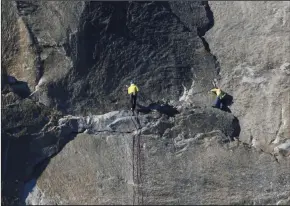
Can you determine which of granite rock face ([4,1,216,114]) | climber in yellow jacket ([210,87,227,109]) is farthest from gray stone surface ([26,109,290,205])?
granite rock face ([4,1,216,114])

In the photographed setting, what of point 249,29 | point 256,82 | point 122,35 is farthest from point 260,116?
point 122,35

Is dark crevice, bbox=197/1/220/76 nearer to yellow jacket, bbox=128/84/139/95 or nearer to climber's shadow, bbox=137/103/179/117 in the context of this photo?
climber's shadow, bbox=137/103/179/117

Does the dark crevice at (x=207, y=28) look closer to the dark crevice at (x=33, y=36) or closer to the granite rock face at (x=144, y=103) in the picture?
the granite rock face at (x=144, y=103)

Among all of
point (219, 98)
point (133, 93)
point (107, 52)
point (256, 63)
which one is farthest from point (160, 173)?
point (256, 63)

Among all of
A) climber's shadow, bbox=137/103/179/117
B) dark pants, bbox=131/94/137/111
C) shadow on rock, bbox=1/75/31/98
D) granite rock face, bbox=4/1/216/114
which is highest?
granite rock face, bbox=4/1/216/114

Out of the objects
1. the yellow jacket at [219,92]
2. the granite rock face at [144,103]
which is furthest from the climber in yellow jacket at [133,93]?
the yellow jacket at [219,92]

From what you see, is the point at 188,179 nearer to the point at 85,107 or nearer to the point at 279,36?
the point at 85,107

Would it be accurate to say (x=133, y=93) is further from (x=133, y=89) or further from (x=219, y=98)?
(x=219, y=98)
